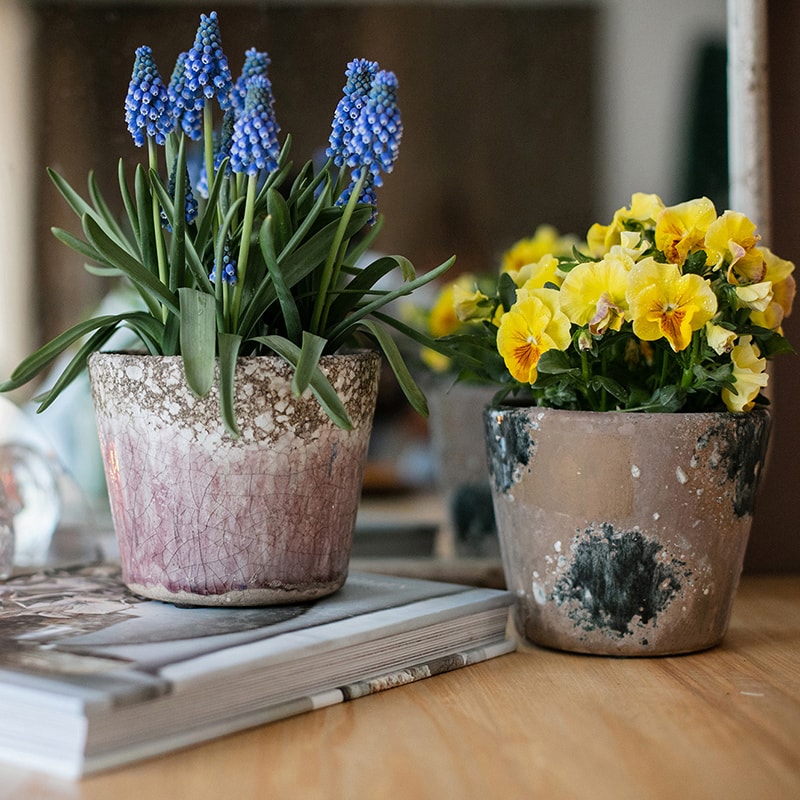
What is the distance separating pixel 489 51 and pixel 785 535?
57 centimetres

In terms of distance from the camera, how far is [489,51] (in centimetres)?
107

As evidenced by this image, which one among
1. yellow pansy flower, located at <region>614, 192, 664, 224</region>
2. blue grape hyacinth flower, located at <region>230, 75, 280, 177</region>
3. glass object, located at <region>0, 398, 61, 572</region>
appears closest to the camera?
blue grape hyacinth flower, located at <region>230, 75, 280, 177</region>

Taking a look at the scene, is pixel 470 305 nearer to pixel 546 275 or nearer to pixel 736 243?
pixel 546 275

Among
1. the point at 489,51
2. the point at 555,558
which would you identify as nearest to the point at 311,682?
the point at 555,558

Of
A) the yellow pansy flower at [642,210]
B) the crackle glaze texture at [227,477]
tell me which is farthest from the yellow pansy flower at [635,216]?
the crackle glaze texture at [227,477]

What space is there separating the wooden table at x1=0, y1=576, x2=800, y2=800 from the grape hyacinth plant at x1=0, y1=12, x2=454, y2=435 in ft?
0.61

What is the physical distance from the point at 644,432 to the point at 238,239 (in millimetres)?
311

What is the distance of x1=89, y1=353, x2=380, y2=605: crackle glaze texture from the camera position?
0.71 metres

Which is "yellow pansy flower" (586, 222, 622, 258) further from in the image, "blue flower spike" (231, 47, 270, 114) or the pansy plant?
"blue flower spike" (231, 47, 270, 114)

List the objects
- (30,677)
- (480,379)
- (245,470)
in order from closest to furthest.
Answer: (30,677) → (245,470) → (480,379)

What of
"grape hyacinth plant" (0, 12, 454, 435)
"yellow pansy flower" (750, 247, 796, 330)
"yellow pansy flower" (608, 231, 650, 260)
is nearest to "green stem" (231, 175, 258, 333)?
"grape hyacinth plant" (0, 12, 454, 435)

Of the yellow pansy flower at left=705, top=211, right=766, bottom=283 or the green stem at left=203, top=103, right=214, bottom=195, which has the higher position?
the green stem at left=203, top=103, right=214, bottom=195

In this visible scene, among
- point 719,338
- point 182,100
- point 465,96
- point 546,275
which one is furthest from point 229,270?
point 465,96

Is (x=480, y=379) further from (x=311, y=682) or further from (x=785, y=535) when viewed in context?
(x=785, y=535)
